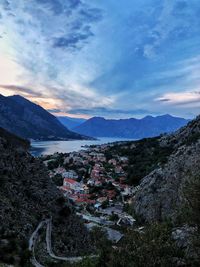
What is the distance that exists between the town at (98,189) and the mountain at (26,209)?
5147 millimetres

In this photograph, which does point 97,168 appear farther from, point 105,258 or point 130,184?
point 105,258

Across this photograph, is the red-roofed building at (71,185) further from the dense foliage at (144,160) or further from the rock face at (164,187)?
the rock face at (164,187)

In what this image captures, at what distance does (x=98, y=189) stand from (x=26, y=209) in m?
48.7

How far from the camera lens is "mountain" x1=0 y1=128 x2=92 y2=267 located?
24266mm

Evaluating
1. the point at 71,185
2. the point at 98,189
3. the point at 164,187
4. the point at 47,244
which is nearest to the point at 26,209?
the point at 47,244

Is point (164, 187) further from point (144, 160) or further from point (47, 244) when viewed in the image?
point (144, 160)

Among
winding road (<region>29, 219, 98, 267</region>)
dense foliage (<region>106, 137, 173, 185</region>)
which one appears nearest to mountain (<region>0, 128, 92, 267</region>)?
winding road (<region>29, 219, 98, 267</region>)

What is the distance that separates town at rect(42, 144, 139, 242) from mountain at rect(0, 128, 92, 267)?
5.15 m

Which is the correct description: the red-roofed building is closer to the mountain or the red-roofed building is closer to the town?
the town

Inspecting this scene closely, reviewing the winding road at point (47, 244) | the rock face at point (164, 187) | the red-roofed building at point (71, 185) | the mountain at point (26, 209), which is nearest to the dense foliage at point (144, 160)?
the red-roofed building at point (71, 185)

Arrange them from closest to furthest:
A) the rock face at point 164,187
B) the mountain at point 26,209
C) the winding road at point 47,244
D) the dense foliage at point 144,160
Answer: the winding road at point 47,244, the mountain at point 26,209, the rock face at point 164,187, the dense foliage at point 144,160

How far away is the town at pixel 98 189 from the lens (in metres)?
48.5

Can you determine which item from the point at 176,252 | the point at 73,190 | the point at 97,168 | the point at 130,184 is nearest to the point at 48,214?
the point at 176,252

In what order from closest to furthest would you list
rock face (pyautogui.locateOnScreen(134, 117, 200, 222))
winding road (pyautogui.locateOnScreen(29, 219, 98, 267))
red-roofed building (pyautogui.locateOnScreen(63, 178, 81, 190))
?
1. winding road (pyautogui.locateOnScreen(29, 219, 98, 267))
2. rock face (pyautogui.locateOnScreen(134, 117, 200, 222))
3. red-roofed building (pyautogui.locateOnScreen(63, 178, 81, 190))
